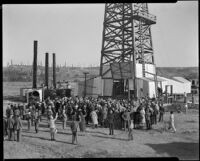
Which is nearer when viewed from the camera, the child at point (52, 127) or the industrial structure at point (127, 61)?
the child at point (52, 127)

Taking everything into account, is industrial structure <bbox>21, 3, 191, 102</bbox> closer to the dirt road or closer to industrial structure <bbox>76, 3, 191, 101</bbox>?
industrial structure <bbox>76, 3, 191, 101</bbox>

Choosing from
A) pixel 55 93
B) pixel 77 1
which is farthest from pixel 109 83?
pixel 77 1

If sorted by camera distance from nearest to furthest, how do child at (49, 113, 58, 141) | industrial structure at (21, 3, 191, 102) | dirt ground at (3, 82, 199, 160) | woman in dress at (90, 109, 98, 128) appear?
1. dirt ground at (3, 82, 199, 160)
2. child at (49, 113, 58, 141)
3. woman in dress at (90, 109, 98, 128)
4. industrial structure at (21, 3, 191, 102)

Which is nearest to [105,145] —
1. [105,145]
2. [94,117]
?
[105,145]

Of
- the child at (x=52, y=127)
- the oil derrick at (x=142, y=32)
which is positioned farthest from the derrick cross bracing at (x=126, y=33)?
the child at (x=52, y=127)

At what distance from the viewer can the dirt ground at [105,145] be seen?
13.2 metres

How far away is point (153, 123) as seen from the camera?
787 inches

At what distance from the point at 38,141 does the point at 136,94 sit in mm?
21202

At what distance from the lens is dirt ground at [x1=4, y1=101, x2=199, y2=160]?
1319 centimetres

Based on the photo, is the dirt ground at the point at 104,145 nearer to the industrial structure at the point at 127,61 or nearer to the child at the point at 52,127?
the child at the point at 52,127

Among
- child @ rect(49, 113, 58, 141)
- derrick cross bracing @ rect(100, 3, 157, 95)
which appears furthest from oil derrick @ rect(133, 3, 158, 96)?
child @ rect(49, 113, 58, 141)

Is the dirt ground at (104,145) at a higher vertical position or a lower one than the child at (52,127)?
lower

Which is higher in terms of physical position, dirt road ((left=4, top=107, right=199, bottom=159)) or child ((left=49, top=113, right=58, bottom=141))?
child ((left=49, top=113, right=58, bottom=141))

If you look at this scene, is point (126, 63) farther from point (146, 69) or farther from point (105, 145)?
point (105, 145)
